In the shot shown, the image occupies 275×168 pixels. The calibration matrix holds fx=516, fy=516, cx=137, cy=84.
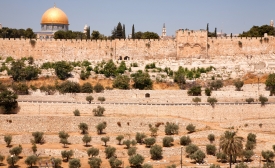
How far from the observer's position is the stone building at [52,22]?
60.0 meters

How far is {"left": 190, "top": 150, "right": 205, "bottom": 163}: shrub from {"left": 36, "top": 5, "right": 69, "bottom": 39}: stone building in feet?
118

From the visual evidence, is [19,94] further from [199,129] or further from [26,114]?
[199,129]

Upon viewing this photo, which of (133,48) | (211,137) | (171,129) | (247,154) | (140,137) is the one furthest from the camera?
(133,48)

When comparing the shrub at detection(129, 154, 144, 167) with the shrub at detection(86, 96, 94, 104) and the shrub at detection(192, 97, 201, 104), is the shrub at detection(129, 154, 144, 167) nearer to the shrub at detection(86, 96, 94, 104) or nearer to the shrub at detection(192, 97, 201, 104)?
the shrub at detection(192, 97, 201, 104)

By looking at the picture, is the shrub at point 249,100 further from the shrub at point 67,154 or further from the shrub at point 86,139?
the shrub at point 67,154

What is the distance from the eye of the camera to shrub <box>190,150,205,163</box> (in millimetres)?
26953

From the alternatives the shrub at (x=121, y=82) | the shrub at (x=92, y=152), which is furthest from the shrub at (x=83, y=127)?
the shrub at (x=121, y=82)

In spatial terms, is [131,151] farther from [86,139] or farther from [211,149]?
[211,149]

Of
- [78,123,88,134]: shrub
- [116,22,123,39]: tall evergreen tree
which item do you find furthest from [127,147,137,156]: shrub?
[116,22,123,39]: tall evergreen tree

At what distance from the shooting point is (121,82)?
4044 centimetres

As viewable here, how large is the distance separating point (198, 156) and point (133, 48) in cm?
2384

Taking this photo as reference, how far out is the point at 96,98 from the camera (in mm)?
36875

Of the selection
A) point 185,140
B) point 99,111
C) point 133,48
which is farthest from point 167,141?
point 133,48

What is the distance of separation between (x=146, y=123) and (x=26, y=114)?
786cm
